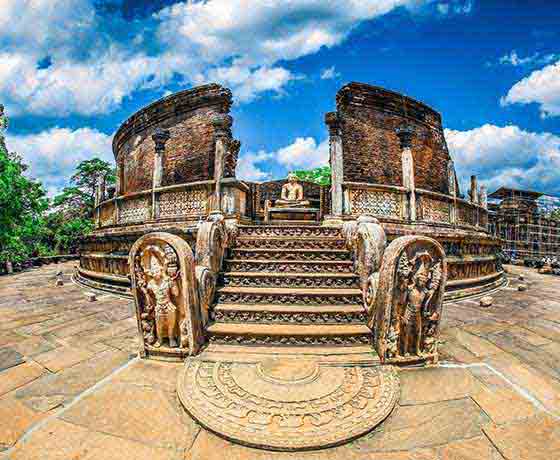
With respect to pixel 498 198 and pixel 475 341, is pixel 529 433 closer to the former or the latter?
pixel 475 341

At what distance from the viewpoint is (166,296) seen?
3.03 meters

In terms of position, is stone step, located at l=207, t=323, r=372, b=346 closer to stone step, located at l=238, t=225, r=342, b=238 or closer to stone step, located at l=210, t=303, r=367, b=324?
stone step, located at l=210, t=303, r=367, b=324

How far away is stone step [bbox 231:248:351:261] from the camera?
4847mm

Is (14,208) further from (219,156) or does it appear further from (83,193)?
(83,193)

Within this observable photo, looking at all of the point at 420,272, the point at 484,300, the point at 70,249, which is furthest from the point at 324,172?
the point at 420,272

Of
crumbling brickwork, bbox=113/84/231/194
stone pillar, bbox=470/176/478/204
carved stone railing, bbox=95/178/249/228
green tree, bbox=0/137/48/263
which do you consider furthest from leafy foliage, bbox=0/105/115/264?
stone pillar, bbox=470/176/478/204

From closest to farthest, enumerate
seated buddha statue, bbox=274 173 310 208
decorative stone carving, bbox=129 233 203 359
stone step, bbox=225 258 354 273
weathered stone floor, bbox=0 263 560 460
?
weathered stone floor, bbox=0 263 560 460 → decorative stone carving, bbox=129 233 203 359 → stone step, bbox=225 258 354 273 → seated buddha statue, bbox=274 173 310 208

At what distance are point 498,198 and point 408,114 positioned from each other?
17.4 meters

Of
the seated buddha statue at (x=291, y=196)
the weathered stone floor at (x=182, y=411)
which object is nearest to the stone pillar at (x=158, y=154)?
the seated buddha statue at (x=291, y=196)

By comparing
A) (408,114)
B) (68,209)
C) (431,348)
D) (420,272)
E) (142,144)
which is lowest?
(431,348)

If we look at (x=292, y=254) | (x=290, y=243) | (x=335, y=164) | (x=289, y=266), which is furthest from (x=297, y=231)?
(x=335, y=164)

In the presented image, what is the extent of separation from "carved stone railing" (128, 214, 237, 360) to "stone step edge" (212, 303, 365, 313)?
0.53 meters

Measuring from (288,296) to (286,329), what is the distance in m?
0.61

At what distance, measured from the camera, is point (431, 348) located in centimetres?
298
